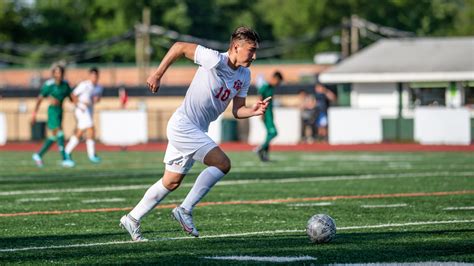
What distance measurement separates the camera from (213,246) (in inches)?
368

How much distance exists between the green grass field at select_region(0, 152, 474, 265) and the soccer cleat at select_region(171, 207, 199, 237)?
0.11 m

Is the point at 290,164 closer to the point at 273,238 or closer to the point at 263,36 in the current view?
the point at 273,238

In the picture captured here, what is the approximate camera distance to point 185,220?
9.83 m

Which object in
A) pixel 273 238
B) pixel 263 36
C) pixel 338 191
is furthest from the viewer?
pixel 263 36

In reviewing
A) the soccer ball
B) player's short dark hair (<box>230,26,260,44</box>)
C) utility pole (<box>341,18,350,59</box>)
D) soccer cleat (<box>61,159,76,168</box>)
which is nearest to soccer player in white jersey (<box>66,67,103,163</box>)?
soccer cleat (<box>61,159,76,168</box>)

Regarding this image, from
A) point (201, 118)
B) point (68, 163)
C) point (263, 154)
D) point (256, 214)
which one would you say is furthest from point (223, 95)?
point (263, 154)

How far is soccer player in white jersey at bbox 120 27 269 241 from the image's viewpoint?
9859 millimetres

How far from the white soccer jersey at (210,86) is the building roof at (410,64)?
3365cm

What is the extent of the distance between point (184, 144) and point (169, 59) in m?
0.79

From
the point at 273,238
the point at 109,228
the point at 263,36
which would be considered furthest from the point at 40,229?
the point at 263,36

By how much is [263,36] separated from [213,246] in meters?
81.9

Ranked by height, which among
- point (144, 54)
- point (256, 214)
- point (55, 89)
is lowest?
point (256, 214)

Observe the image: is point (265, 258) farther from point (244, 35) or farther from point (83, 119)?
point (83, 119)

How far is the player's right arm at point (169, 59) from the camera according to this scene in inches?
372
